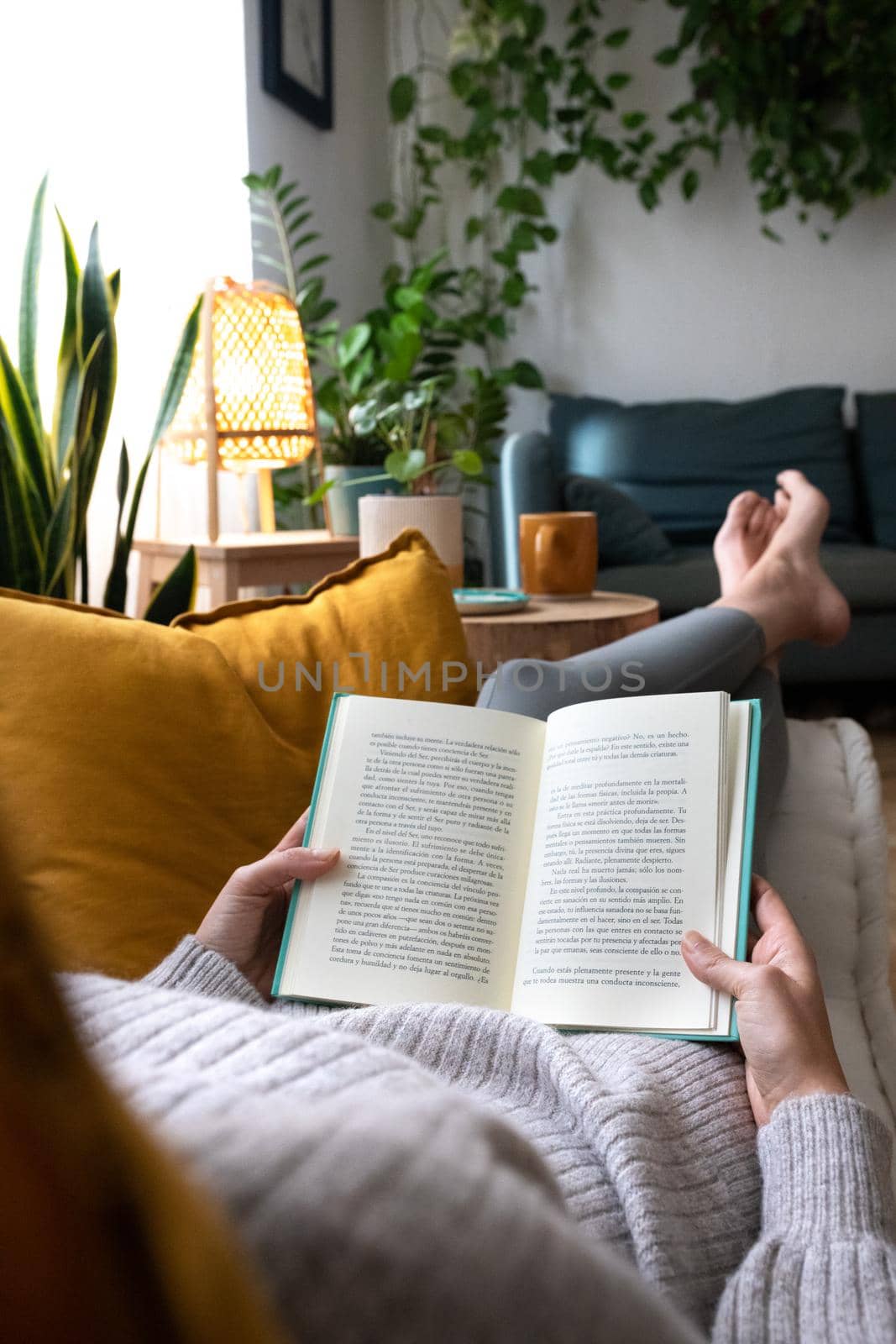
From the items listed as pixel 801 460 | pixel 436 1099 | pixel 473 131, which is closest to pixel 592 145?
pixel 473 131

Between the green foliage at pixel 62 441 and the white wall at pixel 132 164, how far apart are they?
1.34ft

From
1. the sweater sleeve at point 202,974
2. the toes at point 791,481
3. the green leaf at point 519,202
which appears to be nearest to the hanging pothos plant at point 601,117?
the green leaf at point 519,202

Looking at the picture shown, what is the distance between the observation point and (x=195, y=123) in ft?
8.14

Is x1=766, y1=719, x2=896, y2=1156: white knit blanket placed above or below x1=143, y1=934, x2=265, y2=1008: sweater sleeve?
below

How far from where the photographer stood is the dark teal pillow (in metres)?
2.97

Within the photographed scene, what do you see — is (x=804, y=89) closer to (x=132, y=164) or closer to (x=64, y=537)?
(x=132, y=164)

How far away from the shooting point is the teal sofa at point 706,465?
2986 mm

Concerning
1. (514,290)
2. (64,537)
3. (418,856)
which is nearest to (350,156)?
(514,290)

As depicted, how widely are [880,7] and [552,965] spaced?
11.2 ft

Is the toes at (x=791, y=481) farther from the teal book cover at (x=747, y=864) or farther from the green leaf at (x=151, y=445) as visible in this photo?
the teal book cover at (x=747, y=864)

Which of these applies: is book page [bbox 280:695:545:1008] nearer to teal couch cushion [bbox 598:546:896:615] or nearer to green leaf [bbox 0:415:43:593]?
green leaf [bbox 0:415:43:593]

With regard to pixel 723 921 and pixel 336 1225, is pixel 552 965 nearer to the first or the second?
pixel 723 921

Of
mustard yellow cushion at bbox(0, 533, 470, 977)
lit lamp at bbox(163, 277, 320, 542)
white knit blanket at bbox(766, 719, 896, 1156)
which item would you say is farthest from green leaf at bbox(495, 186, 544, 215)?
mustard yellow cushion at bbox(0, 533, 470, 977)

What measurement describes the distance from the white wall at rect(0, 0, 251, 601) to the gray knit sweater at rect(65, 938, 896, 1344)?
164 centimetres
